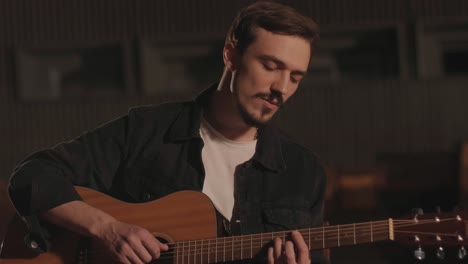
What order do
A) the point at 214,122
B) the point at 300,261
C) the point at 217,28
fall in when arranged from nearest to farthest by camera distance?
the point at 300,261, the point at 214,122, the point at 217,28

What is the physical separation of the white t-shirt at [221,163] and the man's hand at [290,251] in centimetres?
22

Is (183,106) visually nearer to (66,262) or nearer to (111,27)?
(66,262)

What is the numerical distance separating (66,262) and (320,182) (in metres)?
0.67

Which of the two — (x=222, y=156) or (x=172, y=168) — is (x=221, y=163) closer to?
(x=222, y=156)

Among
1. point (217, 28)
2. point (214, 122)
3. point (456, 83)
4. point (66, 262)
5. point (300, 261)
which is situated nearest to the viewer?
point (300, 261)

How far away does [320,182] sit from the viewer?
1.76m

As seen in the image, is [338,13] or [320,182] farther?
[338,13]

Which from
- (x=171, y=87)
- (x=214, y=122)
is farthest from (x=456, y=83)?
(x=214, y=122)

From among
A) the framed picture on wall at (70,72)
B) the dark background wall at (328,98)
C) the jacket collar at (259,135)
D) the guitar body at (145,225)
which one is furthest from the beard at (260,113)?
the framed picture on wall at (70,72)

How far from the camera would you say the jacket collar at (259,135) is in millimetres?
1688

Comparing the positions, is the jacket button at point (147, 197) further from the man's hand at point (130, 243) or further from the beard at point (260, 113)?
the beard at point (260, 113)

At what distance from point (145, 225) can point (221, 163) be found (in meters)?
0.27

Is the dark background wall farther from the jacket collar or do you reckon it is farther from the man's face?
the man's face

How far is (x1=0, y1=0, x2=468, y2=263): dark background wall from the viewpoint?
9.66 ft
